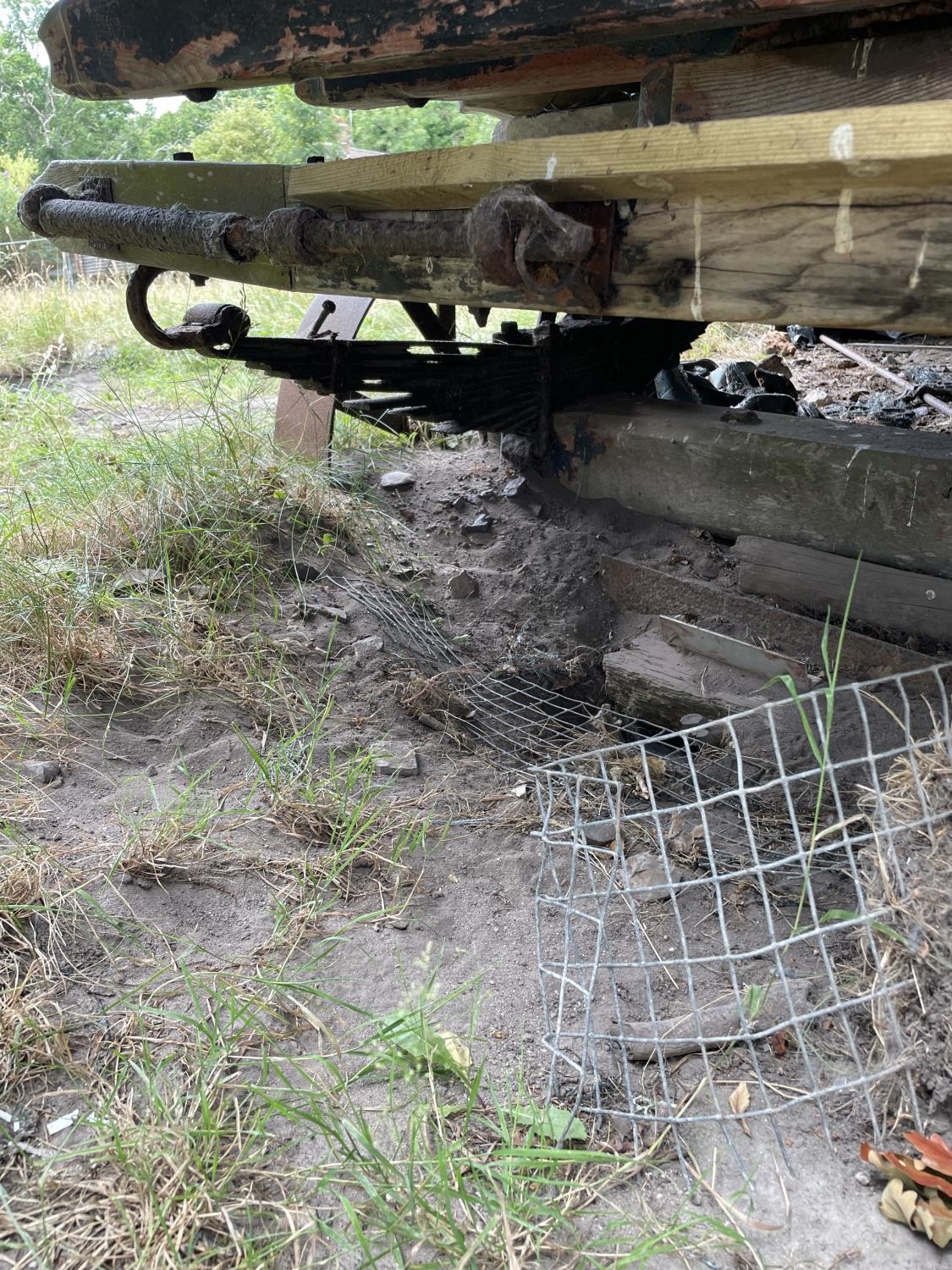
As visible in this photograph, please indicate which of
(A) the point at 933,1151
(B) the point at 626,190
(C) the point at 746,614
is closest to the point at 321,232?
(B) the point at 626,190

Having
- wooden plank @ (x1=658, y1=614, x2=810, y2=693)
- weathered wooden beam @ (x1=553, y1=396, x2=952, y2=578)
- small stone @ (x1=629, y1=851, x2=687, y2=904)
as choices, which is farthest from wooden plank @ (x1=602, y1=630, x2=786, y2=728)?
small stone @ (x1=629, y1=851, x2=687, y2=904)

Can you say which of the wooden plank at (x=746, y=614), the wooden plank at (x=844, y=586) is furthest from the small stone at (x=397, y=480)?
the wooden plank at (x=844, y=586)

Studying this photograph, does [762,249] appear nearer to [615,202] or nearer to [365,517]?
[615,202]

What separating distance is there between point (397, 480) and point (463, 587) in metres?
0.85

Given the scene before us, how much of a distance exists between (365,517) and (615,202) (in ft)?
6.86

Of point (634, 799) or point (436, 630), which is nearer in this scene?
point (634, 799)

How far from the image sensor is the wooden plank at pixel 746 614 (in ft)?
8.51

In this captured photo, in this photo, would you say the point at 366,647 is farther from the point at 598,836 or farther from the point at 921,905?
the point at 921,905

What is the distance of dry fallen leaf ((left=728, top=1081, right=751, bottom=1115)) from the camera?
1.59 m

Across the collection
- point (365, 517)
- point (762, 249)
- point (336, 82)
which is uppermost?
point (336, 82)

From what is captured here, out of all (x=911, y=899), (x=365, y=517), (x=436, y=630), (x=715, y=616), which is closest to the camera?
(x=911, y=899)

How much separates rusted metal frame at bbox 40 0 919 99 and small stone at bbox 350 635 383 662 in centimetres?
155

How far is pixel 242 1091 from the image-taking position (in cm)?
160

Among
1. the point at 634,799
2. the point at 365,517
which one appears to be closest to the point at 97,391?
the point at 365,517
